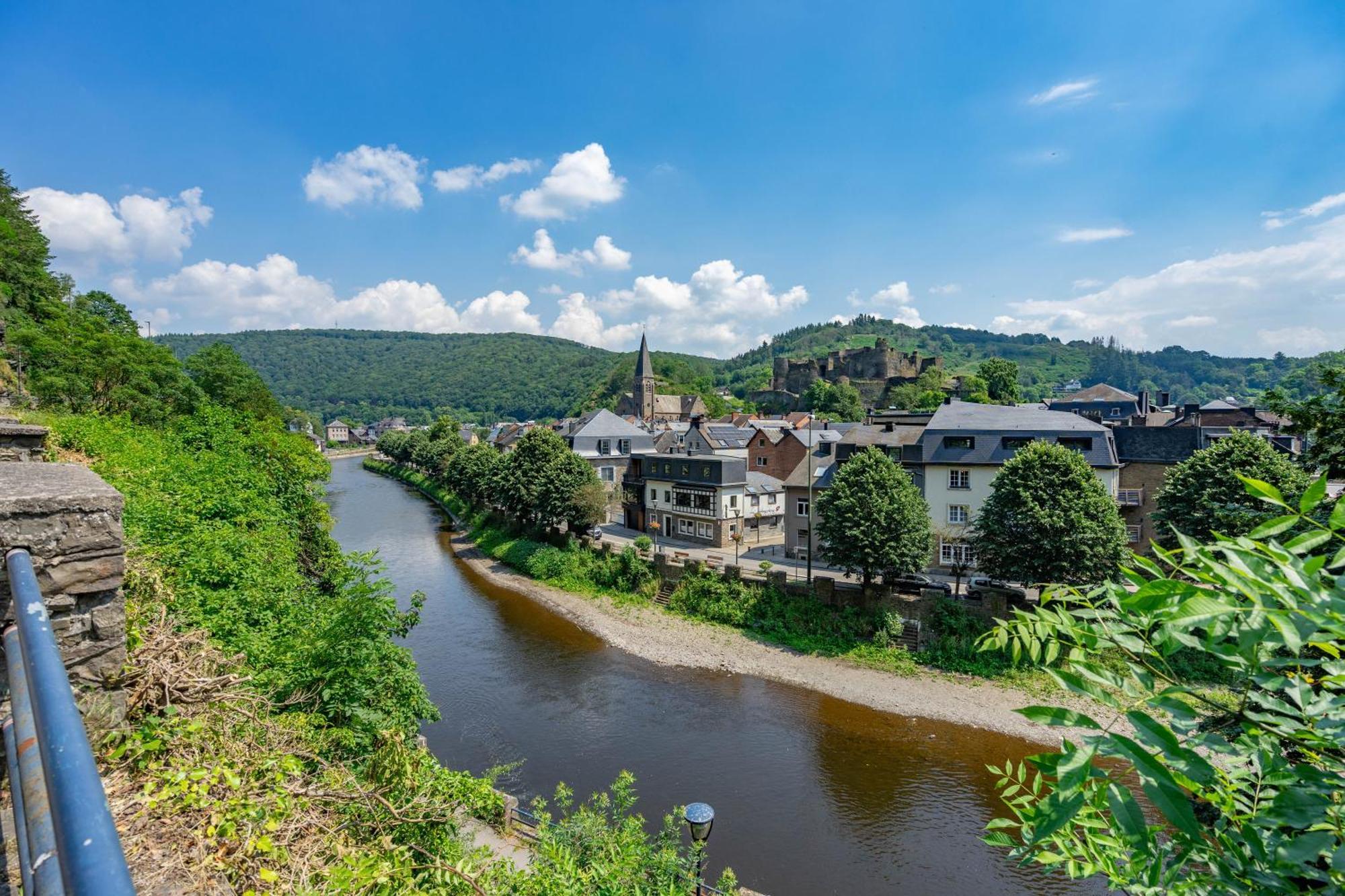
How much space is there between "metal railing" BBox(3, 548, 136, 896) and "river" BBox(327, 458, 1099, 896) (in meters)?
13.0

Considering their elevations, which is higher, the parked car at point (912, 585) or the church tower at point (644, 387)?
the church tower at point (644, 387)

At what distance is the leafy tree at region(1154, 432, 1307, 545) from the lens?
2056 cm

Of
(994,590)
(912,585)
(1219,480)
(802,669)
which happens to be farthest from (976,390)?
(802,669)

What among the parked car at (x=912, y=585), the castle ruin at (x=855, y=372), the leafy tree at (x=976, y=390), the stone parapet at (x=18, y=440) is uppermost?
the castle ruin at (x=855, y=372)

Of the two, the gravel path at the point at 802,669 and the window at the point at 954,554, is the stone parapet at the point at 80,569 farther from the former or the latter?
the window at the point at 954,554

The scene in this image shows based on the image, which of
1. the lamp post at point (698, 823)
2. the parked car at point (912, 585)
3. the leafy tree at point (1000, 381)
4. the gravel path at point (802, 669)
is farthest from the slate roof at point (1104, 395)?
the lamp post at point (698, 823)

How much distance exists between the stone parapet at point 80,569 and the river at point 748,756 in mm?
10828

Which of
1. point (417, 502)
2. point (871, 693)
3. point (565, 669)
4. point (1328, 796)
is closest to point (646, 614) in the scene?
point (565, 669)

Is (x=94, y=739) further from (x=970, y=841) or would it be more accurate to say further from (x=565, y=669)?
(x=565, y=669)

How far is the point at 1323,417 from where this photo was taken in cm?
940

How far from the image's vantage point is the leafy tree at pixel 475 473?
4756cm

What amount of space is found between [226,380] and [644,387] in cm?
6277

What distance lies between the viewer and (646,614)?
29.4m

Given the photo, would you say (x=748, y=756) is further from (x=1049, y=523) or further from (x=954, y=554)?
(x=954, y=554)
